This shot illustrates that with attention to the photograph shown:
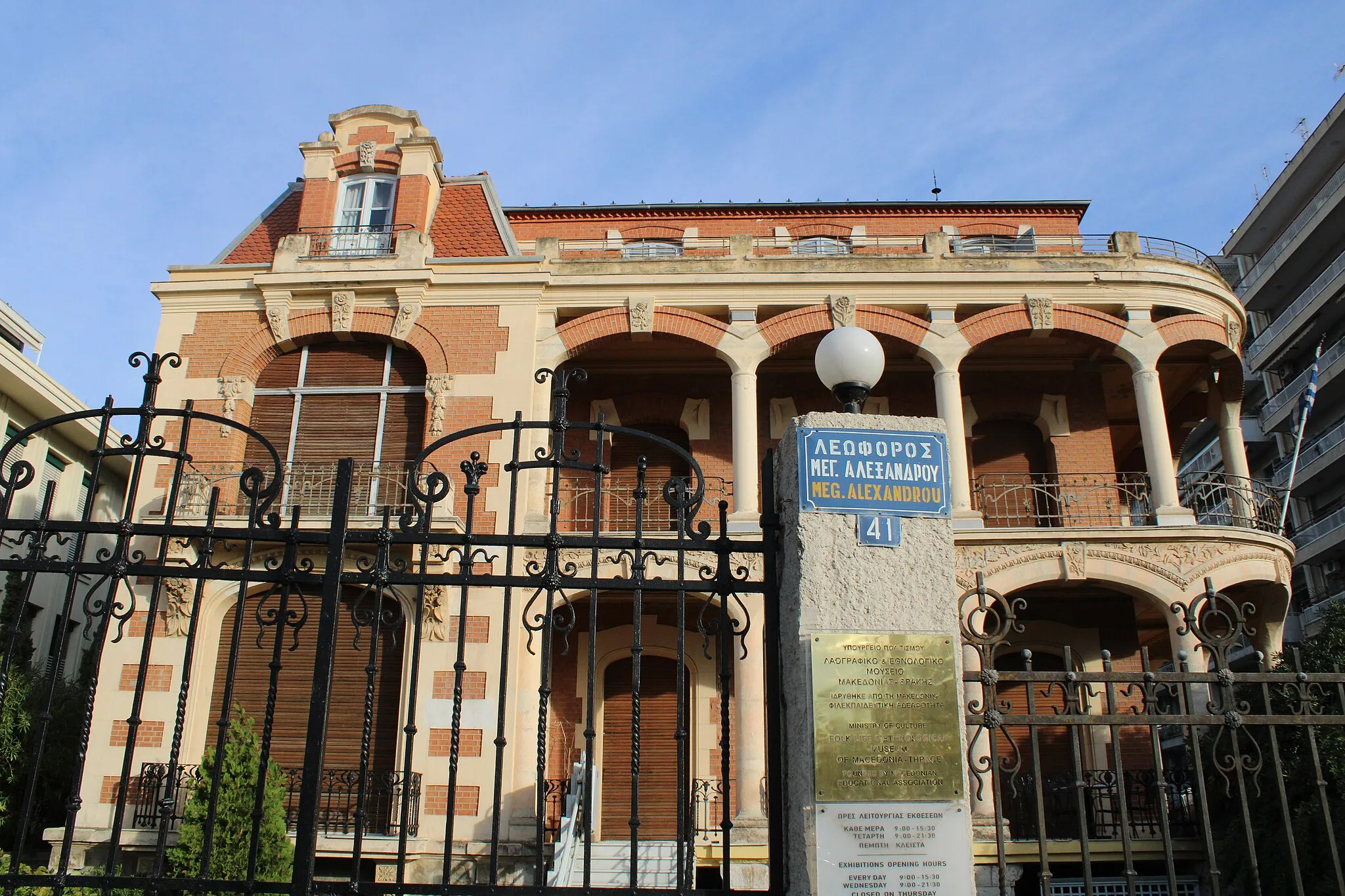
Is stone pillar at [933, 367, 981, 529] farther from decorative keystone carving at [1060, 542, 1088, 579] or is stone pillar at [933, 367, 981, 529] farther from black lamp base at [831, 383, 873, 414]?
black lamp base at [831, 383, 873, 414]

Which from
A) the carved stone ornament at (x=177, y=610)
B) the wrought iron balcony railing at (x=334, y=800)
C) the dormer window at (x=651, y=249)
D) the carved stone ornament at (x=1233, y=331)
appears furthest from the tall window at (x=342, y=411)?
the carved stone ornament at (x=1233, y=331)

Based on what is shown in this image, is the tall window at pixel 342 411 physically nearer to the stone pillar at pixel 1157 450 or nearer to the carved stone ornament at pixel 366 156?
the carved stone ornament at pixel 366 156

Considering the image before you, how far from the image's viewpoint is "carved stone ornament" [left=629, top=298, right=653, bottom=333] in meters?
16.6

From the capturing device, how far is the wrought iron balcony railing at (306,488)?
1509 cm

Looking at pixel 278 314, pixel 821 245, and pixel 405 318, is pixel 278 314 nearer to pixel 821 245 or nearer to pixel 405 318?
pixel 405 318

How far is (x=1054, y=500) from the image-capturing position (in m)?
16.7

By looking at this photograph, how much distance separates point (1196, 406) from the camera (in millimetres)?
19516

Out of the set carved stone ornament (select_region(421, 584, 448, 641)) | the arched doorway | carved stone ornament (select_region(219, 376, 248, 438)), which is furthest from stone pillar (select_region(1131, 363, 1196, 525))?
carved stone ornament (select_region(219, 376, 248, 438))

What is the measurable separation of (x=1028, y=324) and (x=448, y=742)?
34.1ft

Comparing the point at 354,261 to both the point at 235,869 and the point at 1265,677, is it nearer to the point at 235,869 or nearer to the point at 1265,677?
the point at 235,869

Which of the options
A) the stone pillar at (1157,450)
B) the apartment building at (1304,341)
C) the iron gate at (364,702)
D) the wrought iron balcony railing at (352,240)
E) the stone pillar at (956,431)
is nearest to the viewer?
the iron gate at (364,702)

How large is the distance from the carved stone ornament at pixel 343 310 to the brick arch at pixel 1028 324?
9.26 metres

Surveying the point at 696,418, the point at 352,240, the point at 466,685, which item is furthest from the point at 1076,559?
the point at 352,240

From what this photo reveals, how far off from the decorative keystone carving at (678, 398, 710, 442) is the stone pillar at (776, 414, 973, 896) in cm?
1287
